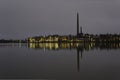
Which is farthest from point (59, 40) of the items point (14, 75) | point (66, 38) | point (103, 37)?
point (14, 75)

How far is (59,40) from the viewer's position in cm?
13938

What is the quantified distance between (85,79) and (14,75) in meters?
3.41

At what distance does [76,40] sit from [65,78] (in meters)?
119

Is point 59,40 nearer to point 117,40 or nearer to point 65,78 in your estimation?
point 117,40

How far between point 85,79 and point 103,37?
125796 millimetres

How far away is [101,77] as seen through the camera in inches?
409

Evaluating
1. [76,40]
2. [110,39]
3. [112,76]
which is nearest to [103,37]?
[110,39]

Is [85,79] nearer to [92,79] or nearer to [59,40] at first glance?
[92,79]

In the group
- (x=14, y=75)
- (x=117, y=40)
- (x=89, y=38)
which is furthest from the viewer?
(x=89, y=38)

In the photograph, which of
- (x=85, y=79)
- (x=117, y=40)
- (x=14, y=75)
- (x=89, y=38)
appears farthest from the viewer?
(x=89, y=38)

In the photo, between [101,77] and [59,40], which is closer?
[101,77]

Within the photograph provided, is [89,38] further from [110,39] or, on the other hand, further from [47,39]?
[47,39]

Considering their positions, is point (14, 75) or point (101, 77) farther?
point (14, 75)

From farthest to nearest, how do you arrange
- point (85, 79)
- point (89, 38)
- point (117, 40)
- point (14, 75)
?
point (89, 38), point (117, 40), point (14, 75), point (85, 79)
